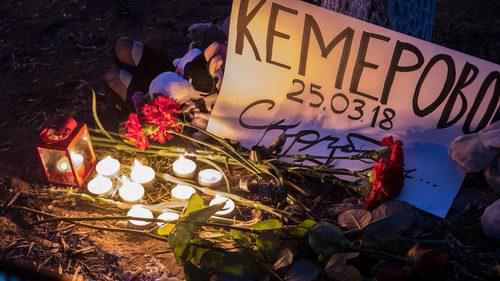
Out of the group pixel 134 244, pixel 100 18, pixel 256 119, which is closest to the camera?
pixel 134 244

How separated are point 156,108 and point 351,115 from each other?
1.01 m

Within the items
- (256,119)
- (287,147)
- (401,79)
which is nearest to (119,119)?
(256,119)

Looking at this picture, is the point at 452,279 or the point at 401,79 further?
the point at 401,79

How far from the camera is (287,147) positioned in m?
2.61

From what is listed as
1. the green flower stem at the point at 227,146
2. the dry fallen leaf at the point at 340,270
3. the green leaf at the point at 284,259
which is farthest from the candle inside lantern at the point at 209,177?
the dry fallen leaf at the point at 340,270

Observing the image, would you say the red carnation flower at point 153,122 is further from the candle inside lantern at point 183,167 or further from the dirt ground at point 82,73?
the dirt ground at point 82,73

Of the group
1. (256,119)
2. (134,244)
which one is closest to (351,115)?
(256,119)

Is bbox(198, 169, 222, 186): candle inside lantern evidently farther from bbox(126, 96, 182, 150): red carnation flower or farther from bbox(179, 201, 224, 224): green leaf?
bbox(179, 201, 224, 224): green leaf

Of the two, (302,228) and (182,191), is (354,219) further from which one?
(182,191)

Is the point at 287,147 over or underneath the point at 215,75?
underneath

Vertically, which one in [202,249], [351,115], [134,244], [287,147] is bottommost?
[134,244]

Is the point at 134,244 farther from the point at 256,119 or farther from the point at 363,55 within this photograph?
the point at 363,55

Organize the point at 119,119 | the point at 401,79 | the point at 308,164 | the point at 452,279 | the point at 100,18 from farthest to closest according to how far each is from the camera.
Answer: the point at 100,18 < the point at 119,119 < the point at 308,164 < the point at 401,79 < the point at 452,279

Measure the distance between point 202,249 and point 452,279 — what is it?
1.00 metres
